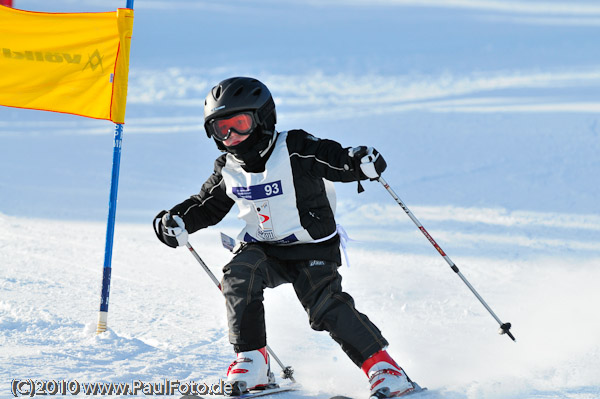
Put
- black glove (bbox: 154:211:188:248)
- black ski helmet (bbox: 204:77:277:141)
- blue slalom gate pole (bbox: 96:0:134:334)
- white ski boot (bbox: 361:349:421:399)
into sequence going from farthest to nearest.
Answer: blue slalom gate pole (bbox: 96:0:134:334) < black glove (bbox: 154:211:188:248) < black ski helmet (bbox: 204:77:277:141) < white ski boot (bbox: 361:349:421:399)

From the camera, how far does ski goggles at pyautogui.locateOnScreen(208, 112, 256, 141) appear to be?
12.3ft

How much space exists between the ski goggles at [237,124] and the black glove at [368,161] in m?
0.54

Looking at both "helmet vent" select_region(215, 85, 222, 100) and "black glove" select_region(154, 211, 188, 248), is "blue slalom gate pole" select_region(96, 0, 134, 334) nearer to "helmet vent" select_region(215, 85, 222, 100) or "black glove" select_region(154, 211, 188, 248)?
"black glove" select_region(154, 211, 188, 248)

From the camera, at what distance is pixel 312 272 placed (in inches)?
149

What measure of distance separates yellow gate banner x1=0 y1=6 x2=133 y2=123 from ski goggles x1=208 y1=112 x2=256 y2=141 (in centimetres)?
Answer: 145

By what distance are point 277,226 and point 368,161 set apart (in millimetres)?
600

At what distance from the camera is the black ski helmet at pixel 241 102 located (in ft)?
12.2

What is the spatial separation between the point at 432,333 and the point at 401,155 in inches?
285

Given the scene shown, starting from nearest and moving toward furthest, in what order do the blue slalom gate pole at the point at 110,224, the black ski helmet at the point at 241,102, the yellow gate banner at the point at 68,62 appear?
the black ski helmet at the point at 241,102
the blue slalom gate pole at the point at 110,224
the yellow gate banner at the point at 68,62

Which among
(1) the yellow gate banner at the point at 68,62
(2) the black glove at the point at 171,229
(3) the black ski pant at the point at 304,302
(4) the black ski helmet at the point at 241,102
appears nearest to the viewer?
(3) the black ski pant at the point at 304,302

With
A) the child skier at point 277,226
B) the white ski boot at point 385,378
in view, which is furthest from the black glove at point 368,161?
the white ski boot at point 385,378

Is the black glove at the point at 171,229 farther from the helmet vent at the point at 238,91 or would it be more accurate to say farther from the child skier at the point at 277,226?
the helmet vent at the point at 238,91

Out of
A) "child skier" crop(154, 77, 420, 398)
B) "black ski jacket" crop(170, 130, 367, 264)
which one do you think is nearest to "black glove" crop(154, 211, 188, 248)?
"child skier" crop(154, 77, 420, 398)

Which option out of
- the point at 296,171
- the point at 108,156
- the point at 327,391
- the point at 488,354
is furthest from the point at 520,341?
the point at 108,156
